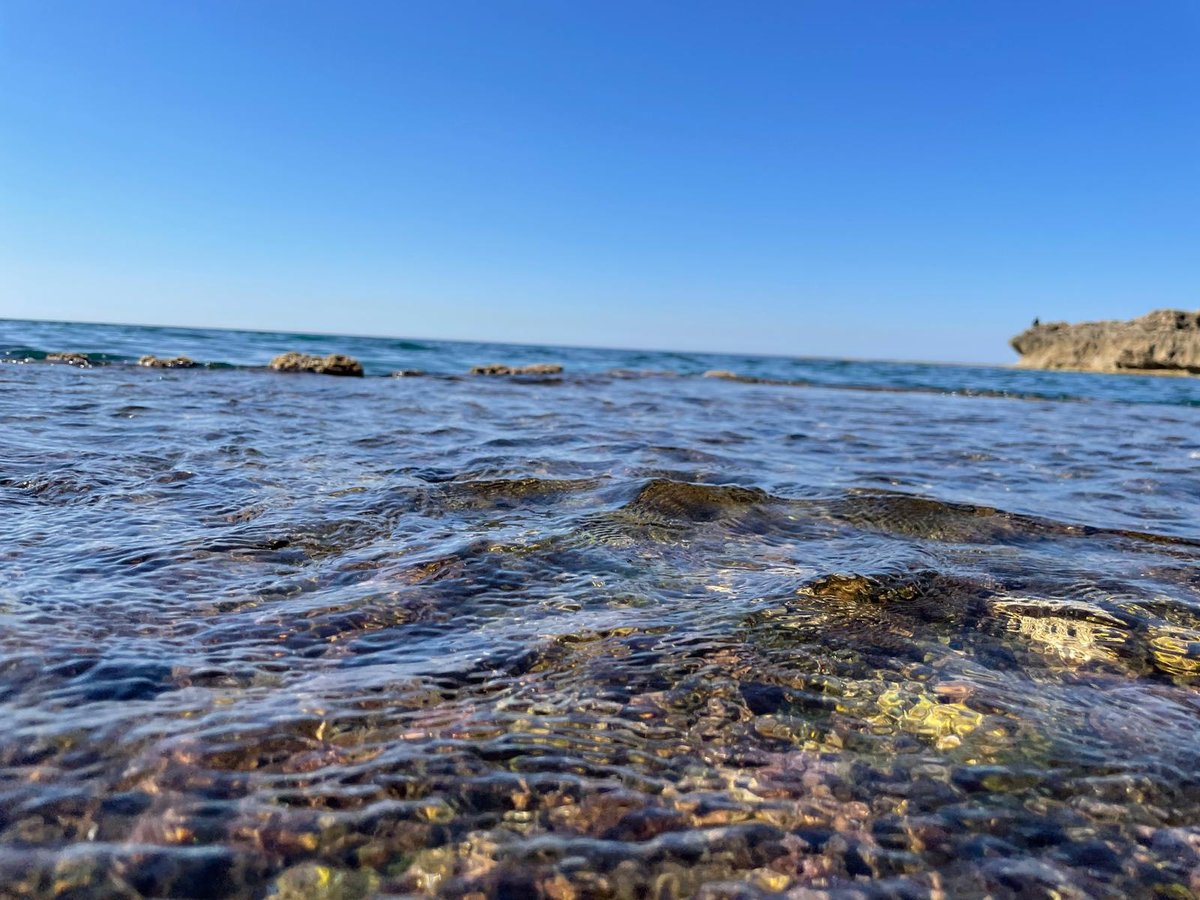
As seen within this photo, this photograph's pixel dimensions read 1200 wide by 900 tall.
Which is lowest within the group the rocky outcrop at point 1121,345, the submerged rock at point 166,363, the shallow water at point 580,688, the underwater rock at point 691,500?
the shallow water at point 580,688

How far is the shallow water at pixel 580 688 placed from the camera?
5.59ft


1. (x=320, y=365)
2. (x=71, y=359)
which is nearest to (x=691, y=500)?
(x=320, y=365)

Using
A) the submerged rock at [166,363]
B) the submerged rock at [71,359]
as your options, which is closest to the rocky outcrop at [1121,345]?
the submerged rock at [166,363]

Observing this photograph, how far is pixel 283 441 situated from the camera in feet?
24.4

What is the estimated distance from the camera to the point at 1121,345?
6644cm

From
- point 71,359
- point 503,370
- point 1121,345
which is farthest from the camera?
point 1121,345

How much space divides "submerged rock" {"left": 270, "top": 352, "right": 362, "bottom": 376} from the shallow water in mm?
13611

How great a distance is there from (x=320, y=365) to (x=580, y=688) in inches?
732

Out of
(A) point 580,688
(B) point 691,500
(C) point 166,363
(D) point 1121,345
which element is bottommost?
(A) point 580,688

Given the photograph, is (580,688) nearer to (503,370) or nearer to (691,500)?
(691,500)

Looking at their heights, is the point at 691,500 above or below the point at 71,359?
below

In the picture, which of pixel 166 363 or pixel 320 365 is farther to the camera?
pixel 320 365

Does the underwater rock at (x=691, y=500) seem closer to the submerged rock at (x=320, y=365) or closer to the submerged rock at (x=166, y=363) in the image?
the submerged rock at (x=320, y=365)

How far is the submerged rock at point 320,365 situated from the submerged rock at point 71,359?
4199 mm
